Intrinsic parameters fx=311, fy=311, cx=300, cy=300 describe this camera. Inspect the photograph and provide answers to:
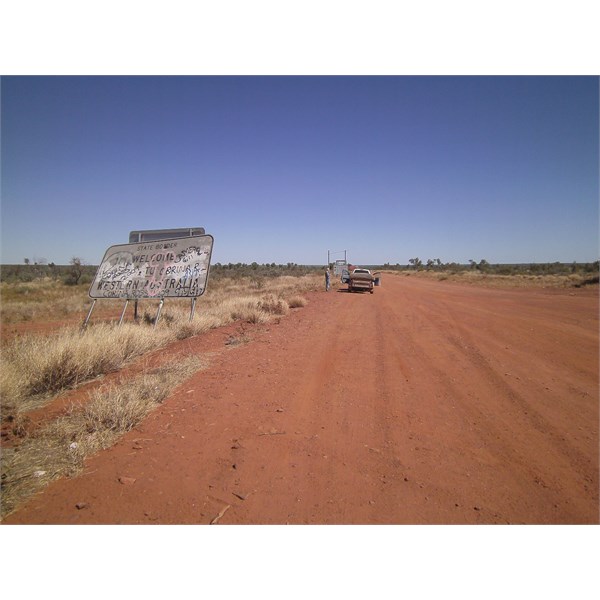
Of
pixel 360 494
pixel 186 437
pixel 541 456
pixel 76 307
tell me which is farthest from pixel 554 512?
pixel 76 307

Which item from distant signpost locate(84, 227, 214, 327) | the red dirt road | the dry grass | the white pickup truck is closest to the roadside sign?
distant signpost locate(84, 227, 214, 327)

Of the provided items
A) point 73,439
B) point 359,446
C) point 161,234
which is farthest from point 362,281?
point 73,439

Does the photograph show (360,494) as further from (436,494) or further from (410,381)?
(410,381)

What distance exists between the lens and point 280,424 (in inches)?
140

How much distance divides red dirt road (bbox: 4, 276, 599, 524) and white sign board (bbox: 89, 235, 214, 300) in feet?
12.6

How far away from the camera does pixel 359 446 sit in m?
3.16

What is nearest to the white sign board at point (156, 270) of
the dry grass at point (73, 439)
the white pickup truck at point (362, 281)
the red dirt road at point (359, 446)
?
the red dirt road at point (359, 446)

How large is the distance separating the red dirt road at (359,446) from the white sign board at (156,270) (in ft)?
12.6

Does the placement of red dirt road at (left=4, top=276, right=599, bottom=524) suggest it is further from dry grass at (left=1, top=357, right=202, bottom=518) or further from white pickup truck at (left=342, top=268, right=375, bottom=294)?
white pickup truck at (left=342, top=268, right=375, bottom=294)

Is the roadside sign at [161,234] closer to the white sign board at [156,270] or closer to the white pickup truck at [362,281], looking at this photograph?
the white sign board at [156,270]

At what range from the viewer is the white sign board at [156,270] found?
9.16 metres

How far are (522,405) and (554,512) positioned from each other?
6.46ft

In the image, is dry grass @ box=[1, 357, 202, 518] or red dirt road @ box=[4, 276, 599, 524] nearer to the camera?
red dirt road @ box=[4, 276, 599, 524]

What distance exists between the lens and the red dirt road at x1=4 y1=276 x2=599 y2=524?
2359 millimetres
